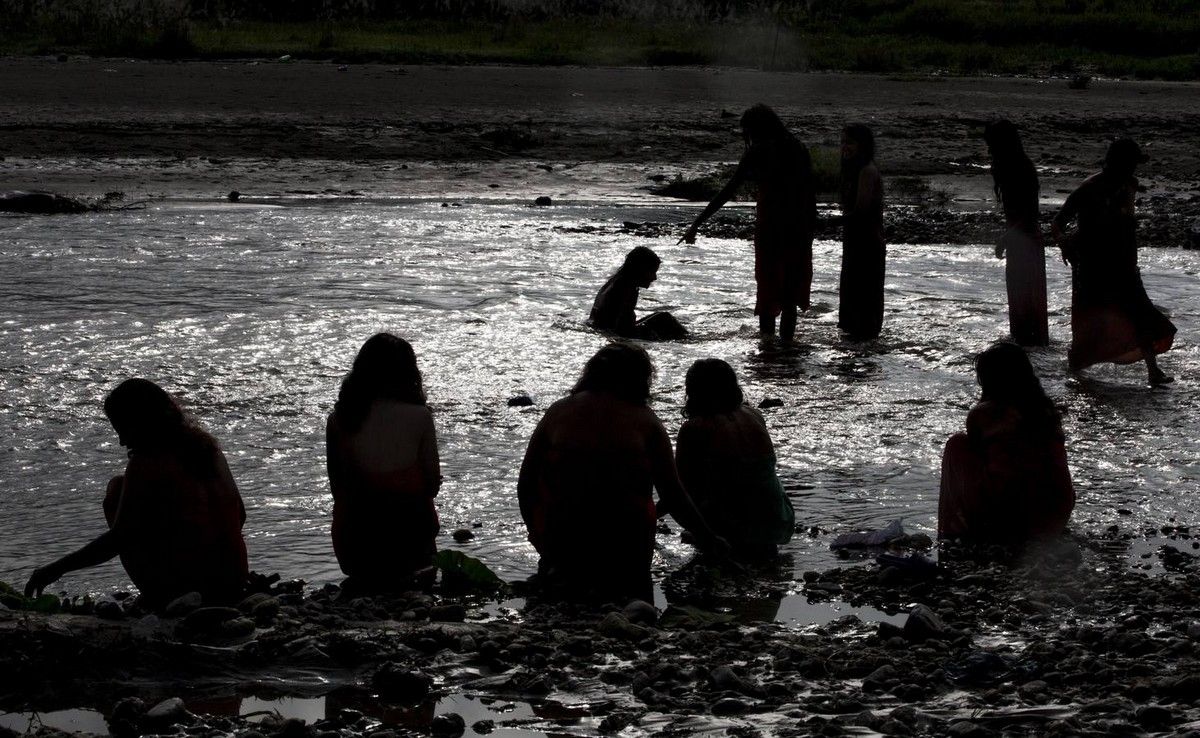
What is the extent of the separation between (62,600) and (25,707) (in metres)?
1.13

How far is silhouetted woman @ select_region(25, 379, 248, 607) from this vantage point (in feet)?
16.2

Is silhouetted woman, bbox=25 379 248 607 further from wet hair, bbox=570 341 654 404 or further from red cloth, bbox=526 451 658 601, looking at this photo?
wet hair, bbox=570 341 654 404

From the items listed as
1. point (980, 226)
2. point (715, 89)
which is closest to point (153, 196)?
point (980, 226)

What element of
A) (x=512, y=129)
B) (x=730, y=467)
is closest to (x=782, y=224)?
(x=730, y=467)

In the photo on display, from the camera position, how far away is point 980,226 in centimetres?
1552

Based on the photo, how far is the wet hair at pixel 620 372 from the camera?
17.6 ft

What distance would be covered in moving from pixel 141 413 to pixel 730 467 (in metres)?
2.17

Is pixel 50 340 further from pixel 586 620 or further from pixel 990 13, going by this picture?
pixel 990 13

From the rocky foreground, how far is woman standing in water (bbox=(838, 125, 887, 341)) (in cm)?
488

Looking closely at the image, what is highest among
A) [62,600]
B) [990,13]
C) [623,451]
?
[990,13]

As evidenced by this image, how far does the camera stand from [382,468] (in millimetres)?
5445

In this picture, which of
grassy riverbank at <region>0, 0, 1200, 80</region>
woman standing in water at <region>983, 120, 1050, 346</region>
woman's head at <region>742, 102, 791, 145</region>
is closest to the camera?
woman standing in water at <region>983, 120, 1050, 346</region>

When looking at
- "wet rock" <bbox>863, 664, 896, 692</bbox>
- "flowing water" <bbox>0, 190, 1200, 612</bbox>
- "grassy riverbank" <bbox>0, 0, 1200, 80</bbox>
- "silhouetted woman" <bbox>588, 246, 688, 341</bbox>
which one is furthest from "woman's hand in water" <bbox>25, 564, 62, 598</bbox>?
"grassy riverbank" <bbox>0, 0, 1200, 80</bbox>

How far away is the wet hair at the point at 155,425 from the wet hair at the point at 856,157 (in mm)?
5714
